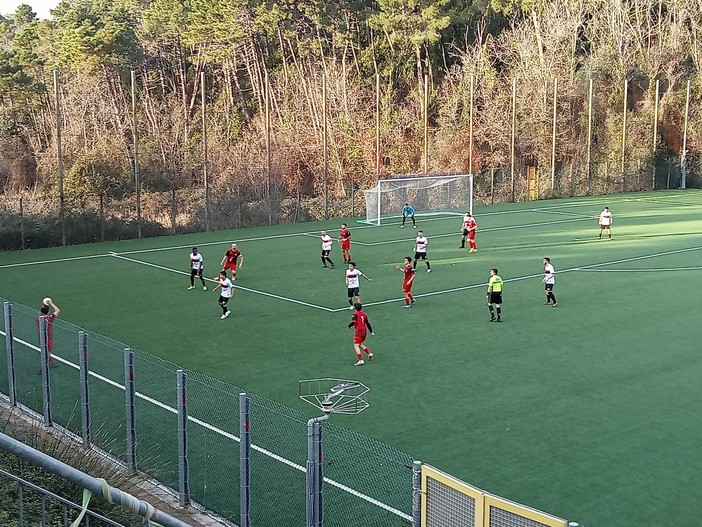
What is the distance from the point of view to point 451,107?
65562 millimetres

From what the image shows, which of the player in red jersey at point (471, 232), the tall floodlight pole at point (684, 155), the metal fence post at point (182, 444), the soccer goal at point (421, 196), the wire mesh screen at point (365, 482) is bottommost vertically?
the wire mesh screen at point (365, 482)

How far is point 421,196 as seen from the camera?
50.0m

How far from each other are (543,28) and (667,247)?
4002 cm

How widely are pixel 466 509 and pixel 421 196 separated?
43.5 m

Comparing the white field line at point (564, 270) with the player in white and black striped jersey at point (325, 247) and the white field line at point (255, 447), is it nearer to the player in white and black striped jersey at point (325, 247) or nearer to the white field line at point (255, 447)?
the player in white and black striped jersey at point (325, 247)

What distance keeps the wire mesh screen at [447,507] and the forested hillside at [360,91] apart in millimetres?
41617

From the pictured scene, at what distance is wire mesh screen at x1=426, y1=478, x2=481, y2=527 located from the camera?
6994 mm

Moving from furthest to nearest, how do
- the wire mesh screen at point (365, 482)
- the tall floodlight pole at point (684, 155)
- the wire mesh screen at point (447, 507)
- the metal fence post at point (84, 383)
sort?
the tall floodlight pole at point (684, 155) < the metal fence post at point (84, 383) < the wire mesh screen at point (365, 482) < the wire mesh screen at point (447, 507)

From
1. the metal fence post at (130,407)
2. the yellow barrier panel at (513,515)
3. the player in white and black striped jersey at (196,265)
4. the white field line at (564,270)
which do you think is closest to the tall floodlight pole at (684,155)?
the white field line at (564,270)

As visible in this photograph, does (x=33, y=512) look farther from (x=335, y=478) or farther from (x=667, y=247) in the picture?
(x=667, y=247)

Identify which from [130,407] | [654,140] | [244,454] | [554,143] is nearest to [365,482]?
[244,454]

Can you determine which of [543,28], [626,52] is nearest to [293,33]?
[543,28]

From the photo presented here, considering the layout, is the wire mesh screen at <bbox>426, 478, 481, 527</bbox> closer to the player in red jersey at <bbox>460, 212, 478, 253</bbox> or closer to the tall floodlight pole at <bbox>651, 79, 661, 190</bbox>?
the player in red jersey at <bbox>460, 212, 478, 253</bbox>

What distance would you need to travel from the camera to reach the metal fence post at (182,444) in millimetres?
10812
